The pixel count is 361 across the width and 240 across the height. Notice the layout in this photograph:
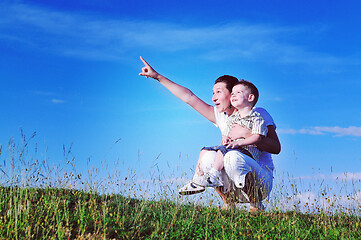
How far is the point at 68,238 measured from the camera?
4.91 m

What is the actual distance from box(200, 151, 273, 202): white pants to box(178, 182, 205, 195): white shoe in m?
0.34

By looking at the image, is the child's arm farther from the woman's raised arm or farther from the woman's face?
the woman's raised arm

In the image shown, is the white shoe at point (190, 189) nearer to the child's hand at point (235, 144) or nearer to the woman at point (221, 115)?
the woman at point (221, 115)

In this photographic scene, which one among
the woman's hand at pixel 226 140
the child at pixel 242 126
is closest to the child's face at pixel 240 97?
the child at pixel 242 126

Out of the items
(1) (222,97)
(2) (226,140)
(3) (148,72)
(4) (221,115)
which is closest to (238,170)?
(2) (226,140)

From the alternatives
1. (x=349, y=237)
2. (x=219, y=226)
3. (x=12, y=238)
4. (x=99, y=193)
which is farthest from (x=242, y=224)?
(x=12, y=238)

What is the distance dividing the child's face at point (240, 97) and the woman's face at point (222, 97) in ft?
1.18

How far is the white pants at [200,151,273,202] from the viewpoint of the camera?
21.9ft

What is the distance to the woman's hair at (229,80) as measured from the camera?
7594mm

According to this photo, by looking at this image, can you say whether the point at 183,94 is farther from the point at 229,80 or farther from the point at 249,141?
the point at 249,141

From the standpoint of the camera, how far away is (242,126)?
7180mm

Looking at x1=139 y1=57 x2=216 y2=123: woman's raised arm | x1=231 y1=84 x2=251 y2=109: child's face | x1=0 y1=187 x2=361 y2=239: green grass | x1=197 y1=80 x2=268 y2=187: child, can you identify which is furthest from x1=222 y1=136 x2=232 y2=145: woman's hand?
x1=0 y1=187 x2=361 y2=239: green grass

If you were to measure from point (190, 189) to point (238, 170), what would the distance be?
0.90 metres

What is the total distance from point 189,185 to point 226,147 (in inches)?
37.0
